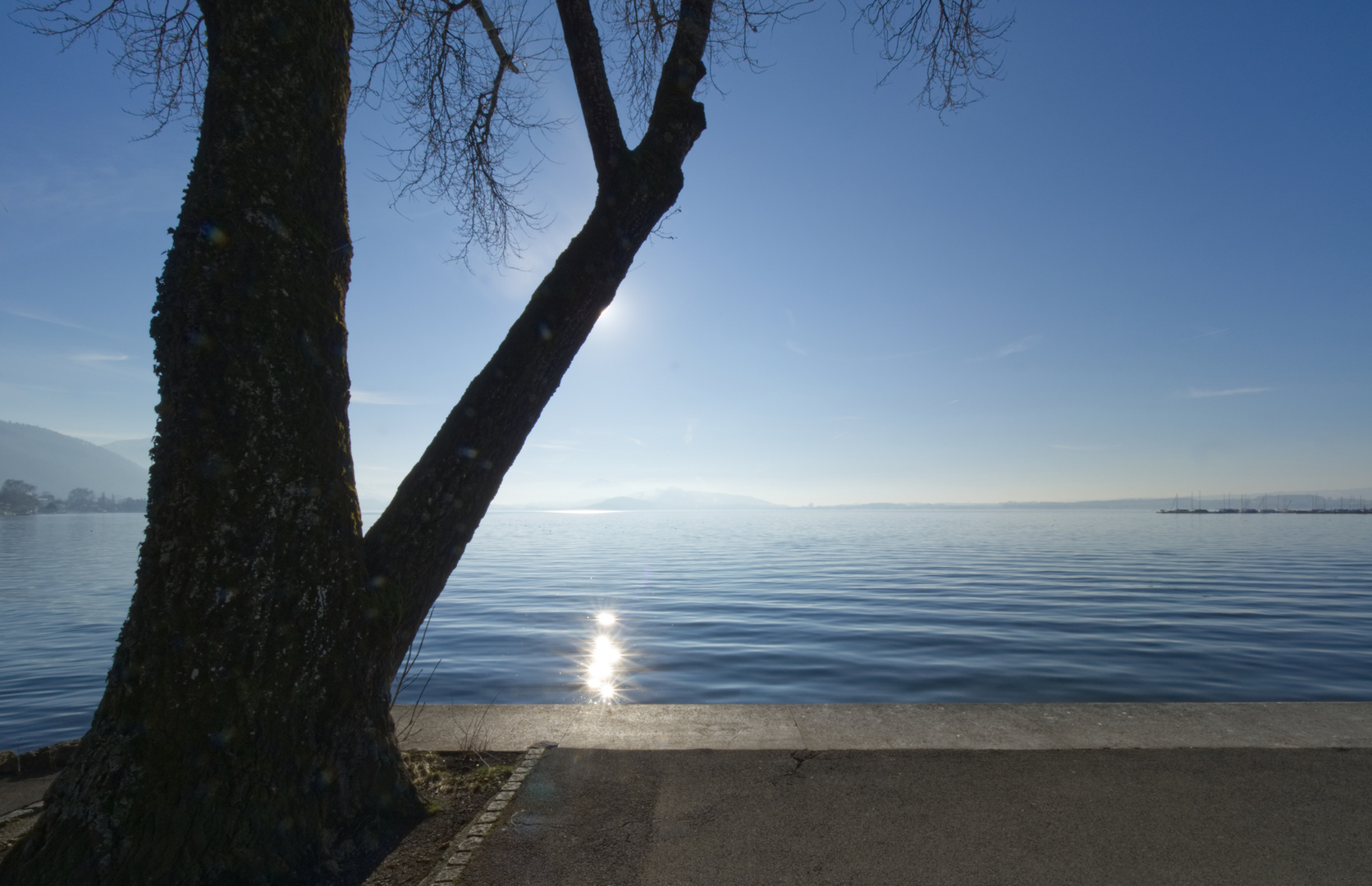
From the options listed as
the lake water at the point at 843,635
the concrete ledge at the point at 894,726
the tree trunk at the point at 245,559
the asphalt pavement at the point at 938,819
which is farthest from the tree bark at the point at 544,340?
the lake water at the point at 843,635

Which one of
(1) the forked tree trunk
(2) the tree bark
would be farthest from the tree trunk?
(2) the tree bark

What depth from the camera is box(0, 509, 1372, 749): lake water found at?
8195 millimetres

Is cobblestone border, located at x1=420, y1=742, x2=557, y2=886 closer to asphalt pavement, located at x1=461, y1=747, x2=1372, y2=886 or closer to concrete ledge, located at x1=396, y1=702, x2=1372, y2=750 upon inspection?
asphalt pavement, located at x1=461, y1=747, x2=1372, y2=886

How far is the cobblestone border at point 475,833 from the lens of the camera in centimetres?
254

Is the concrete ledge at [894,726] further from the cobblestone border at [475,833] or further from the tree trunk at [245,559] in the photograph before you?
the tree trunk at [245,559]

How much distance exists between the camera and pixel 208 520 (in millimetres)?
2381

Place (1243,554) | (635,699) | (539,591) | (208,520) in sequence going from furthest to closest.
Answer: (1243,554), (539,591), (635,699), (208,520)

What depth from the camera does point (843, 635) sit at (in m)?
11.3

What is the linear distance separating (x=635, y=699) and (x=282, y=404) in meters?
6.43

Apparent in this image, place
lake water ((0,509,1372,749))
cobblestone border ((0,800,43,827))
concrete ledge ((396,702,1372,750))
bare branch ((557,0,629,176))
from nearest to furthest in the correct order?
1. cobblestone border ((0,800,43,827))
2. bare branch ((557,0,629,176))
3. concrete ledge ((396,702,1372,750))
4. lake water ((0,509,1372,749))

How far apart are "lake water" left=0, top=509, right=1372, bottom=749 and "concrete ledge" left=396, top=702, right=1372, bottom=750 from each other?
11.1 feet

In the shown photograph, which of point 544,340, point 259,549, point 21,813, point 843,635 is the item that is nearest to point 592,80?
point 544,340

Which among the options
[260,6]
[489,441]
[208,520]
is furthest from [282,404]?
[260,6]

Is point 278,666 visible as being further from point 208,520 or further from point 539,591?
point 539,591
